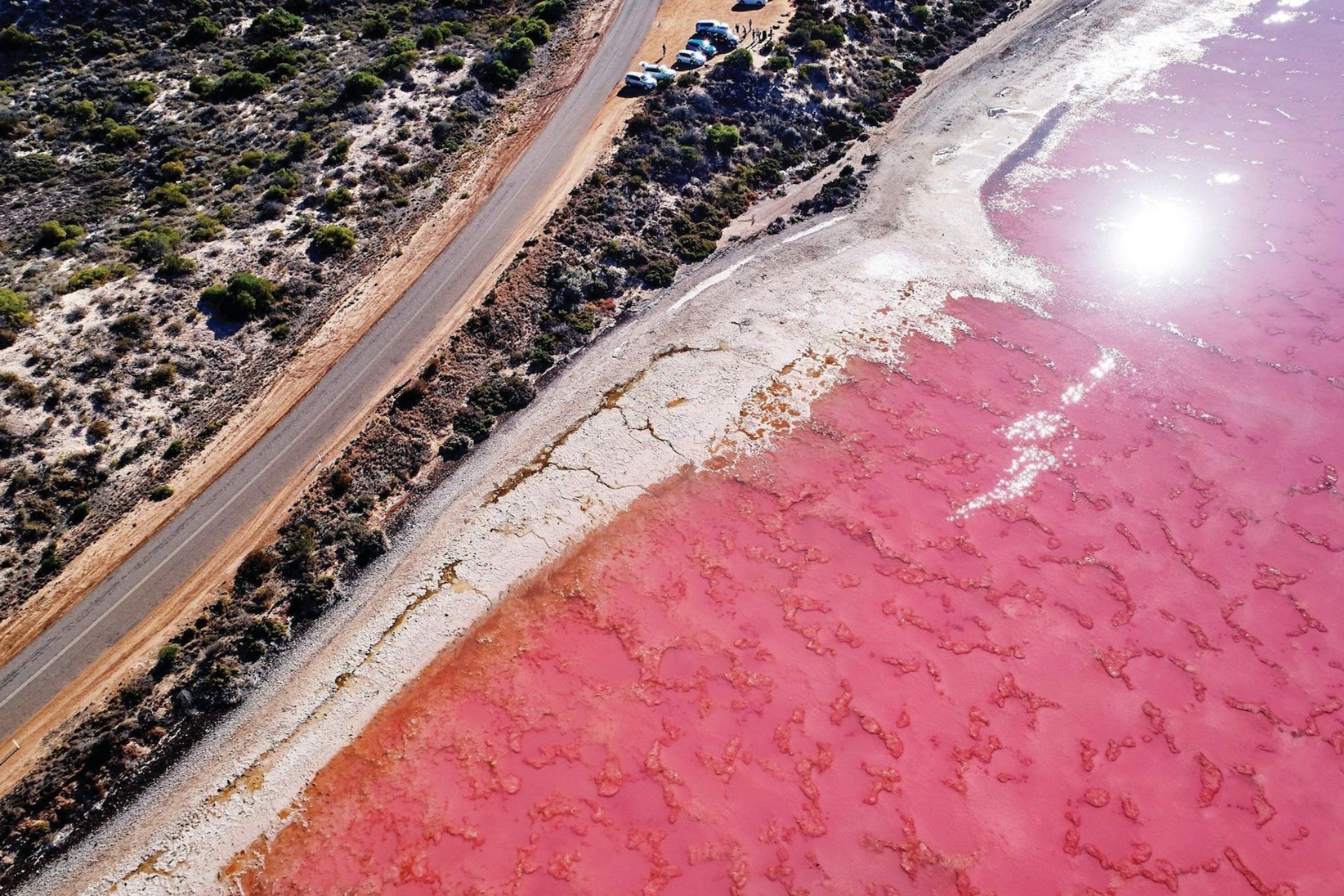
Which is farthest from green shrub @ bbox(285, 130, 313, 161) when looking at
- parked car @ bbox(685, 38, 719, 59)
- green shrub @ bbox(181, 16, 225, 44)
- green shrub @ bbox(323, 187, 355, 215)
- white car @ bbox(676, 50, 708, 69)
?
parked car @ bbox(685, 38, 719, 59)

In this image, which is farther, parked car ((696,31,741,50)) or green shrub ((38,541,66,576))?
parked car ((696,31,741,50))

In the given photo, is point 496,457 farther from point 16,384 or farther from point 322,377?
point 16,384

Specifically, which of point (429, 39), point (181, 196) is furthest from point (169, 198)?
point (429, 39)

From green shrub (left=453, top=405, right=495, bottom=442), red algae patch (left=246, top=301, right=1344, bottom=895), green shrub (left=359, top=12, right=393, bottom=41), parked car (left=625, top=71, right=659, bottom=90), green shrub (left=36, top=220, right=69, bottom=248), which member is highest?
green shrub (left=359, top=12, right=393, bottom=41)

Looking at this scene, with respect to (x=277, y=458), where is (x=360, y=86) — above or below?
above

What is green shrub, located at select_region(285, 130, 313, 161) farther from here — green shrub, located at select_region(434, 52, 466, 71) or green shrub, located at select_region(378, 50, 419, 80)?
green shrub, located at select_region(434, 52, 466, 71)

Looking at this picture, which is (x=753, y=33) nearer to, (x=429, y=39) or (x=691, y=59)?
(x=691, y=59)
